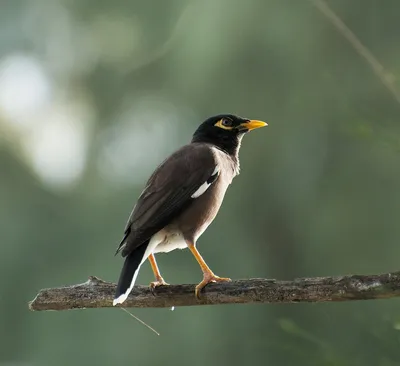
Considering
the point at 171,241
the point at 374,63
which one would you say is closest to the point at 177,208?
the point at 171,241

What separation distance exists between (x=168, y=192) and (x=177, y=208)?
0.08 meters

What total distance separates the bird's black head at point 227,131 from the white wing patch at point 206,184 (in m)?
0.52

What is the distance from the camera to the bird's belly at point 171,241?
371 centimetres

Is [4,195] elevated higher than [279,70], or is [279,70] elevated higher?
[279,70]

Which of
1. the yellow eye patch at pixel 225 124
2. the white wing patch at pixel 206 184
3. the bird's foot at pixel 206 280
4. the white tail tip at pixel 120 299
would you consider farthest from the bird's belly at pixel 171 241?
the yellow eye patch at pixel 225 124

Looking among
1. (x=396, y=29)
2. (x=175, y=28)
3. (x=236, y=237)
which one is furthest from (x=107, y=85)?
(x=396, y=29)

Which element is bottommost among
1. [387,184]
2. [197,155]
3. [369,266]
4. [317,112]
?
[369,266]

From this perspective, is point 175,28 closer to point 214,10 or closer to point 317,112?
point 214,10

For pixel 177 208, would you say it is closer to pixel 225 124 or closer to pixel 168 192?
pixel 168 192

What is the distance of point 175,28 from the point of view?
842 centimetres

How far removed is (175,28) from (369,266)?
10.5ft

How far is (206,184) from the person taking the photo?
380 cm

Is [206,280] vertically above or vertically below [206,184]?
below

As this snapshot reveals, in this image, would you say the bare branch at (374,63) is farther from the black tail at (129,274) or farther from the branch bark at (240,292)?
the black tail at (129,274)
